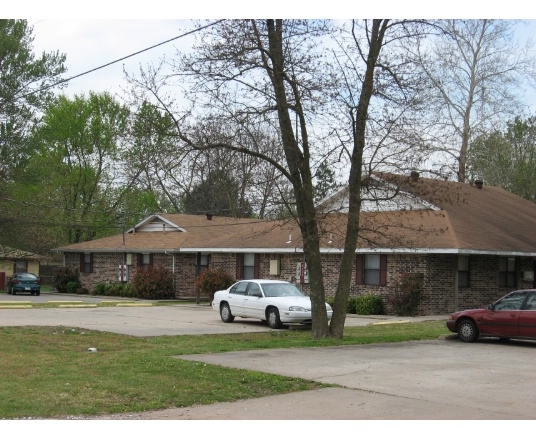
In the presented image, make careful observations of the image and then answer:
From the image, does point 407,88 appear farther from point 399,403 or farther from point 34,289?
point 34,289

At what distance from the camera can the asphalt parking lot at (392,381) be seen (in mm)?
10375

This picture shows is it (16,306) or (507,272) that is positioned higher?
(507,272)

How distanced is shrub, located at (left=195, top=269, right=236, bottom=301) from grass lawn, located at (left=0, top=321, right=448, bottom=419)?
17.1 meters

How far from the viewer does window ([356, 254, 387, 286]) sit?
31609 mm

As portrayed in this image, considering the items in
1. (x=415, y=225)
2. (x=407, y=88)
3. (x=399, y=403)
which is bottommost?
(x=399, y=403)

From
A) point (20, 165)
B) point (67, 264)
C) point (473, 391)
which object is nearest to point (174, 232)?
point (67, 264)

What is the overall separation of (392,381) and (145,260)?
33822 mm

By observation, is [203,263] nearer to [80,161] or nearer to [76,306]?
[76,306]

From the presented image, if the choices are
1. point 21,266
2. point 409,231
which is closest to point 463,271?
point 409,231

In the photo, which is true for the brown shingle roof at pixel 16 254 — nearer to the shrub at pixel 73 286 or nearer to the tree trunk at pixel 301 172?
the shrub at pixel 73 286

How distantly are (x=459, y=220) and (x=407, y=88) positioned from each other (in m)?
14.3

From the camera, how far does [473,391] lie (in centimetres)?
1222

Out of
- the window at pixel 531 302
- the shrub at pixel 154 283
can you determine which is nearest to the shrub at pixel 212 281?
the shrub at pixel 154 283

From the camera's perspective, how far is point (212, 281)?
37.1 meters
